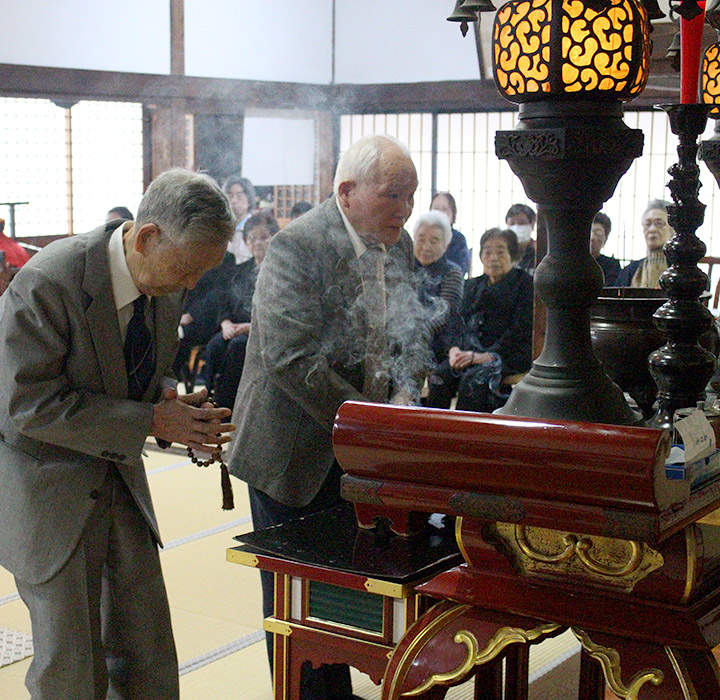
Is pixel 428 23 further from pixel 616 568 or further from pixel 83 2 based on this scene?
pixel 616 568

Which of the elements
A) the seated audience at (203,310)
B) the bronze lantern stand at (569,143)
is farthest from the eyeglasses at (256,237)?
the bronze lantern stand at (569,143)

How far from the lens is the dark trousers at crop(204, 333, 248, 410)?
607 cm

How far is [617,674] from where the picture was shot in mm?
1363

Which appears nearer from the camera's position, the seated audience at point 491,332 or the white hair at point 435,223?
the seated audience at point 491,332

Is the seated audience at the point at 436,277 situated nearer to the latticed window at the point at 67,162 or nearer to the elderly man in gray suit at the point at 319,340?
the elderly man in gray suit at the point at 319,340

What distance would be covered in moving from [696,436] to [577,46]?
57cm

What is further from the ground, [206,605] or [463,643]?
[463,643]

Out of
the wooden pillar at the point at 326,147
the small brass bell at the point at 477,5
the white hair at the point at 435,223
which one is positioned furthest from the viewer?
the wooden pillar at the point at 326,147

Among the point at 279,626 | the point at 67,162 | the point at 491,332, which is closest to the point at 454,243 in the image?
the point at 491,332

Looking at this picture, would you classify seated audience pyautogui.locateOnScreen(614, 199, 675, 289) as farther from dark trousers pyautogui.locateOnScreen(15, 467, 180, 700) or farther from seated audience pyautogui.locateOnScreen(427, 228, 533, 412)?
dark trousers pyautogui.locateOnScreen(15, 467, 180, 700)

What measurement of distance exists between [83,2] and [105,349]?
238 inches

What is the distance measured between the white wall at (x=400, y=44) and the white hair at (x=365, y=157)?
5926 millimetres

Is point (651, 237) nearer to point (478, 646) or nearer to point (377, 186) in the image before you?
point (377, 186)

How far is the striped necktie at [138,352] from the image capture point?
2111 millimetres
